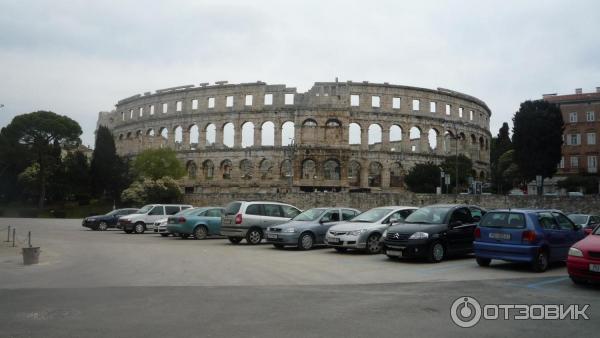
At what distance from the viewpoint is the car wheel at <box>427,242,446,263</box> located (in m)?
13.0

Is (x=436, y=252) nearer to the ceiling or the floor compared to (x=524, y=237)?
nearer to the floor

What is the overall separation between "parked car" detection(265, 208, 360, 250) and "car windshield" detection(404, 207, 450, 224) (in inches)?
156

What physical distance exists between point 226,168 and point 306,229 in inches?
1911

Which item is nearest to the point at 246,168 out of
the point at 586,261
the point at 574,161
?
the point at 574,161

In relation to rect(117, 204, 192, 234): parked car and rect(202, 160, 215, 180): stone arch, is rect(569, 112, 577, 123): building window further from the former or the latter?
rect(117, 204, 192, 234): parked car

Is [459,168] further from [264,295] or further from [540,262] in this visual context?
[264,295]

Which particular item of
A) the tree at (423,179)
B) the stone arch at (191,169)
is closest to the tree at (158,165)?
the stone arch at (191,169)

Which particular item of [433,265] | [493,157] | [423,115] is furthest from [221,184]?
[433,265]

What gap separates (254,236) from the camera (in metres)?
19.2

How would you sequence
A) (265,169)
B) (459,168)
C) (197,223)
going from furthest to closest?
(265,169)
(459,168)
(197,223)

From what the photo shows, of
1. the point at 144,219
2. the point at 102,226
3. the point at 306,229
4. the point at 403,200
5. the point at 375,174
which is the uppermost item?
the point at 375,174

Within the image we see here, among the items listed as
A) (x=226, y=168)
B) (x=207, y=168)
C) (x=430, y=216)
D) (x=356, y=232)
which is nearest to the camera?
(x=430, y=216)

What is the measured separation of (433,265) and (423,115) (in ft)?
160

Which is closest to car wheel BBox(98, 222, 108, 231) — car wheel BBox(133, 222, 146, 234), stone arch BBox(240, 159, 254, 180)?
car wheel BBox(133, 222, 146, 234)
